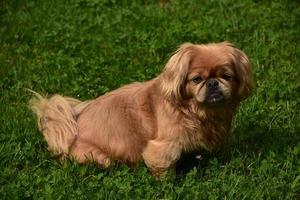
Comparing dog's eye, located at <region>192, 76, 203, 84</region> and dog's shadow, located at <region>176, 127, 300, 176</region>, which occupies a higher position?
dog's eye, located at <region>192, 76, 203, 84</region>

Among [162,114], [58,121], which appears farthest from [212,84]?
[58,121]

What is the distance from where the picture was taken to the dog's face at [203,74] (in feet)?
17.1

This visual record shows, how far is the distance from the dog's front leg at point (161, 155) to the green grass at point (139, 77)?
0.33ft

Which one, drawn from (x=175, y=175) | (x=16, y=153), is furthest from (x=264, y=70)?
(x=16, y=153)

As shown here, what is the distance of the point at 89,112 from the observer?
19.1ft

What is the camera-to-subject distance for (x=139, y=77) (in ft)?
24.1

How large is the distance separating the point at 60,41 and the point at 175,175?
10.3 ft

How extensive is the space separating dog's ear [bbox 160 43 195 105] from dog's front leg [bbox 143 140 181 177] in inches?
13.0

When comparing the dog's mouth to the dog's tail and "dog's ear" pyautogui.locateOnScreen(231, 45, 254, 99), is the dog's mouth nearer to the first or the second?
"dog's ear" pyautogui.locateOnScreen(231, 45, 254, 99)

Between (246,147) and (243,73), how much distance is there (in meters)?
0.80

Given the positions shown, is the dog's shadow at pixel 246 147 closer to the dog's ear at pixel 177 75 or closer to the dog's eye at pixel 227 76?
the dog's ear at pixel 177 75

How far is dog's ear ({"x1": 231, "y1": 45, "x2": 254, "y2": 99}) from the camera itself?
539cm

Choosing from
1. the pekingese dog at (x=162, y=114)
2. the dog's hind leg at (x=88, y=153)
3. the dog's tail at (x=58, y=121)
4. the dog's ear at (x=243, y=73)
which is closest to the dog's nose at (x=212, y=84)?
the pekingese dog at (x=162, y=114)

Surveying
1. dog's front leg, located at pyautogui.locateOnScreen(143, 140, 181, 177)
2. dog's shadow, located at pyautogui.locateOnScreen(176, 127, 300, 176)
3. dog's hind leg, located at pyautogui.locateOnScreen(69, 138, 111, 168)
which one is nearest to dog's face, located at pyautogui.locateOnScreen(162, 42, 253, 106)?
dog's front leg, located at pyautogui.locateOnScreen(143, 140, 181, 177)
